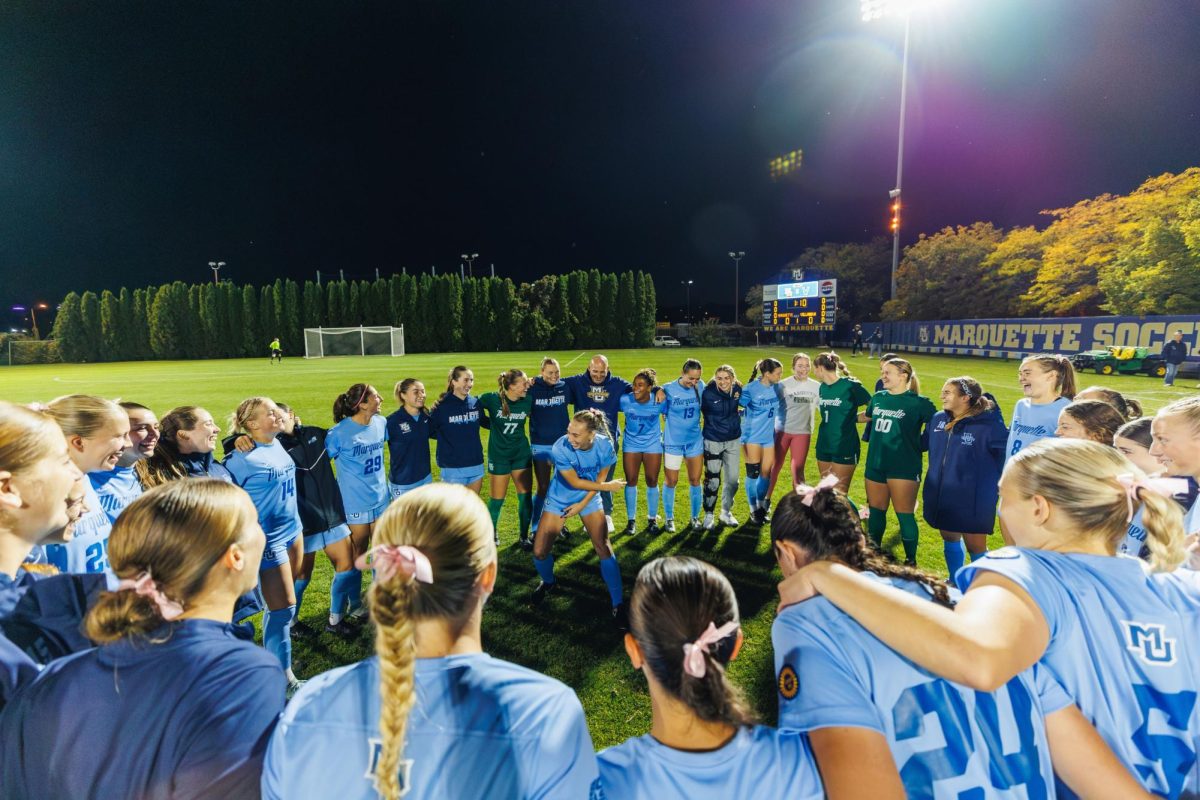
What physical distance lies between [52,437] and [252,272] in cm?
8758

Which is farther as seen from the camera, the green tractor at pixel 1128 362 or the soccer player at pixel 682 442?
the green tractor at pixel 1128 362

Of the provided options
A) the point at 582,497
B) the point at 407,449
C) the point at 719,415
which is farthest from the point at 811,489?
the point at 719,415

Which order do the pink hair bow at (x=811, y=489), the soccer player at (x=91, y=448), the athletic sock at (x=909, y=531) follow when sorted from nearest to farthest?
the pink hair bow at (x=811, y=489) < the soccer player at (x=91, y=448) < the athletic sock at (x=909, y=531)

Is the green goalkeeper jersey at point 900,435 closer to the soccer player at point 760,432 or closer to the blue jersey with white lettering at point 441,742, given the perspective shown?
the soccer player at point 760,432

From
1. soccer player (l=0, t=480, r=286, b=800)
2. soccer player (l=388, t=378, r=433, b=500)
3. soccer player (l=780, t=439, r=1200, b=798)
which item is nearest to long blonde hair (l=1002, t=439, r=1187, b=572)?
soccer player (l=780, t=439, r=1200, b=798)

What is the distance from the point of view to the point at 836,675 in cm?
133

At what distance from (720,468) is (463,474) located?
3.09 m

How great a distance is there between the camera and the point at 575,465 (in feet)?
15.5

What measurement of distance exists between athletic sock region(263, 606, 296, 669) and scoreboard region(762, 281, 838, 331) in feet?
117

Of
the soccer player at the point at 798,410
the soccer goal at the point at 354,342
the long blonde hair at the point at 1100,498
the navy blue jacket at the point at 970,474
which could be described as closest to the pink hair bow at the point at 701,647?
the long blonde hair at the point at 1100,498

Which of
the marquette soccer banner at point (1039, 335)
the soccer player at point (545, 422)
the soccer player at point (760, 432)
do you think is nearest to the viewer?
the soccer player at point (545, 422)

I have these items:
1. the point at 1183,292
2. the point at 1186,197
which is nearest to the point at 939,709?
the point at 1183,292

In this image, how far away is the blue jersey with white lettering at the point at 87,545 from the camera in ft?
8.52

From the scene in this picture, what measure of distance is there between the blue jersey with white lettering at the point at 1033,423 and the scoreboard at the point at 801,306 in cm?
3169
